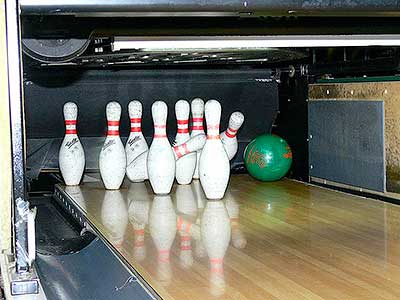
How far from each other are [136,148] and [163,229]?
51.3 inches

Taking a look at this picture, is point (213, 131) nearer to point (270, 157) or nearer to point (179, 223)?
point (270, 157)

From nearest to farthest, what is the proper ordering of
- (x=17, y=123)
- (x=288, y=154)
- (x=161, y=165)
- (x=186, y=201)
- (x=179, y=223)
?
(x=17, y=123)
(x=179, y=223)
(x=186, y=201)
(x=161, y=165)
(x=288, y=154)

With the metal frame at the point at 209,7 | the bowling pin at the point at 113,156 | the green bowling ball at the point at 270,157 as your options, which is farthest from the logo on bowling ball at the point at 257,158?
the metal frame at the point at 209,7

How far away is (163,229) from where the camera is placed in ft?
8.07

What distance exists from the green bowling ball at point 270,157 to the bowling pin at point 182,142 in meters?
0.34

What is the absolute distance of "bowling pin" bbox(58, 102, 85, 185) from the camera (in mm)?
3678

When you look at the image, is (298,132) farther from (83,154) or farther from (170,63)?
(83,154)

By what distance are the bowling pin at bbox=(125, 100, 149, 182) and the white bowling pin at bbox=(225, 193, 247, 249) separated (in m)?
0.54

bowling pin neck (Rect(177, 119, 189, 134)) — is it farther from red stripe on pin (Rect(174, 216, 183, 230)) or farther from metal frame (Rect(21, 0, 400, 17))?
metal frame (Rect(21, 0, 400, 17))

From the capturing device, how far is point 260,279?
1.76m

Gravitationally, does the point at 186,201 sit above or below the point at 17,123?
below

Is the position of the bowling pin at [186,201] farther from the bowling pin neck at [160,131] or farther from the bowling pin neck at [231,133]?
the bowling pin neck at [231,133]

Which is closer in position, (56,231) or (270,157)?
(56,231)

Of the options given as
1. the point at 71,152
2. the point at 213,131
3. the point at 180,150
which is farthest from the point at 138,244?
the point at 71,152
